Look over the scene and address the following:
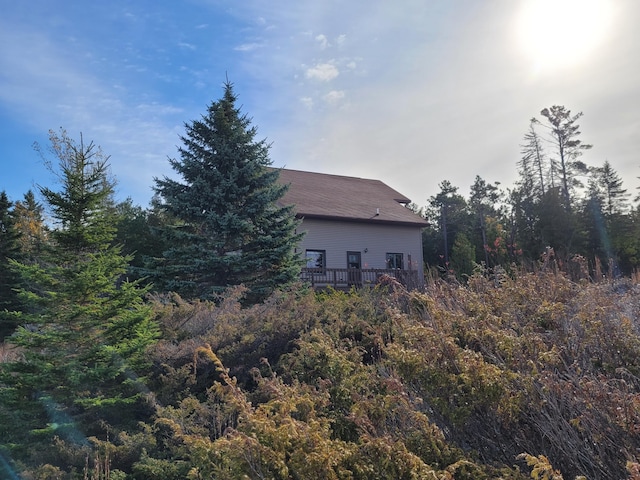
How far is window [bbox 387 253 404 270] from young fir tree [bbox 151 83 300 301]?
428 inches

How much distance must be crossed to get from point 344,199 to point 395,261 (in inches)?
165

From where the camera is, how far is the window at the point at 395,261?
25000mm

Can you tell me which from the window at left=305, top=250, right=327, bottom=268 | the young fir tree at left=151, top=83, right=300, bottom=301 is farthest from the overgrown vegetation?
the window at left=305, top=250, right=327, bottom=268

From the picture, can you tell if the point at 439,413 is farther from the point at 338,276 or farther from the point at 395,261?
the point at 395,261

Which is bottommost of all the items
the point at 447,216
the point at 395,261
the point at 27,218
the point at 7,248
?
the point at 395,261

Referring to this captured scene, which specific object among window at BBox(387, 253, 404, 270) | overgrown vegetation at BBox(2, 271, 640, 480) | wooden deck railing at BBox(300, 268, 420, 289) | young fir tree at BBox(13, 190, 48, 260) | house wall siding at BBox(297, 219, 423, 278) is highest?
young fir tree at BBox(13, 190, 48, 260)

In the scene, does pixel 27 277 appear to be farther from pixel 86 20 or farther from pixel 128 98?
pixel 128 98

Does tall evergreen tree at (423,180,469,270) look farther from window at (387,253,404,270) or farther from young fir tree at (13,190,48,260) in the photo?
young fir tree at (13,190,48,260)

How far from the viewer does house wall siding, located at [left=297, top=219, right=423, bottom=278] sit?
74.2ft

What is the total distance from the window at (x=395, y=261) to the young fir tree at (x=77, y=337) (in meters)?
19.2

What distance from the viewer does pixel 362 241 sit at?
24156 mm

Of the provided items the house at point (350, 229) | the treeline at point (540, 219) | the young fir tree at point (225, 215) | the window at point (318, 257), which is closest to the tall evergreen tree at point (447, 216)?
the treeline at point (540, 219)

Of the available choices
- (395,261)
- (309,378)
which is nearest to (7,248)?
(395,261)

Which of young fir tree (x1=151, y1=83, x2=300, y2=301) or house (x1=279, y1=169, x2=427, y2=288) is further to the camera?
house (x1=279, y1=169, x2=427, y2=288)
